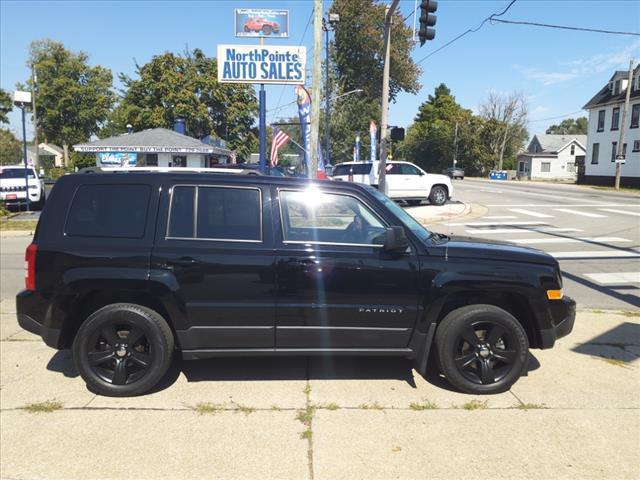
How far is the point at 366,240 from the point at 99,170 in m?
2.31

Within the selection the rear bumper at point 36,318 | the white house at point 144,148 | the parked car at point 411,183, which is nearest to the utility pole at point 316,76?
the parked car at point 411,183

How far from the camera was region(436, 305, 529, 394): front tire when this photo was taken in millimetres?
4047

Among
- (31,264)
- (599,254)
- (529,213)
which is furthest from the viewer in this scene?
(529,213)

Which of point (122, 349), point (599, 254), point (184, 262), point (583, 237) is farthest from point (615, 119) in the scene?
point (122, 349)

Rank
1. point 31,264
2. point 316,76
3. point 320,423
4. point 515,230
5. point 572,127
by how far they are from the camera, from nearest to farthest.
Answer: point 320,423, point 31,264, point 316,76, point 515,230, point 572,127

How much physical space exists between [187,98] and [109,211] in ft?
155

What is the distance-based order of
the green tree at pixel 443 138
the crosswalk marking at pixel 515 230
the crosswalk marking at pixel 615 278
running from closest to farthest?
1. the crosswalk marking at pixel 615 278
2. the crosswalk marking at pixel 515 230
3. the green tree at pixel 443 138

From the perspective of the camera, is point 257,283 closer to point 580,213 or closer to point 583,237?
point 583,237

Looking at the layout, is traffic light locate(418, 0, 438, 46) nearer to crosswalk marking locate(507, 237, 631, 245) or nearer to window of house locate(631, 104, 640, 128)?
crosswalk marking locate(507, 237, 631, 245)

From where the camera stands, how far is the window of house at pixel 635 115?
4184 cm

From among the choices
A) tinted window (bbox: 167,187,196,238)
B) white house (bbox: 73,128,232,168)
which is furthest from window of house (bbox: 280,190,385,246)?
white house (bbox: 73,128,232,168)

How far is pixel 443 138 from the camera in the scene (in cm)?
7856

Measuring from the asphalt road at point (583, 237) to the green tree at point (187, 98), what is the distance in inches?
1329

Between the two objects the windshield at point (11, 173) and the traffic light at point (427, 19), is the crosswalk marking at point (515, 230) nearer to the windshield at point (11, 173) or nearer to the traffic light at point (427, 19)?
the traffic light at point (427, 19)
